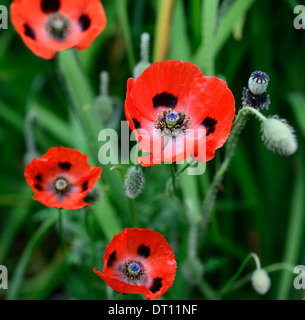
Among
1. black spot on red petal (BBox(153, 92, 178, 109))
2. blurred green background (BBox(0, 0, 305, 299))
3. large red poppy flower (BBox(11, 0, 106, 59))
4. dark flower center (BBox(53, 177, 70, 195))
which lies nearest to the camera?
black spot on red petal (BBox(153, 92, 178, 109))

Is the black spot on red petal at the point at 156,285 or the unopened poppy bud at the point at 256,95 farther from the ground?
the unopened poppy bud at the point at 256,95

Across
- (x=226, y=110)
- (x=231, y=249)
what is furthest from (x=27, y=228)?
(x=226, y=110)

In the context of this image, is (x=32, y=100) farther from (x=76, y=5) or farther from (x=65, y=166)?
(x=65, y=166)

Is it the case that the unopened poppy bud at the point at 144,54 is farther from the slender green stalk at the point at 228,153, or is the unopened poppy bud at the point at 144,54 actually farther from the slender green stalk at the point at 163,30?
the slender green stalk at the point at 163,30

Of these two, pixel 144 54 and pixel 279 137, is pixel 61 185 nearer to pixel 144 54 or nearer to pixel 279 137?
pixel 144 54

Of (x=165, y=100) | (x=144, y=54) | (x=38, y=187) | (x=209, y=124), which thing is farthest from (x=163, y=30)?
(x=38, y=187)

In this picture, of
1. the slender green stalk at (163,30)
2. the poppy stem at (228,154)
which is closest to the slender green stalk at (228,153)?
the poppy stem at (228,154)

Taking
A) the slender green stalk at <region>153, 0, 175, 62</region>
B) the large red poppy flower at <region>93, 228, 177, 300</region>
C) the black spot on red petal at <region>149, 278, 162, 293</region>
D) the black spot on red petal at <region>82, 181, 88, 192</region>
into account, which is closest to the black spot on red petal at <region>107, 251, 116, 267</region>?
the large red poppy flower at <region>93, 228, 177, 300</region>

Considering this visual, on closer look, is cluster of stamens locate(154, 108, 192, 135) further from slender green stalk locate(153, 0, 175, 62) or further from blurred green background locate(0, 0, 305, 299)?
slender green stalk locate(153, 0, 175, 62)
